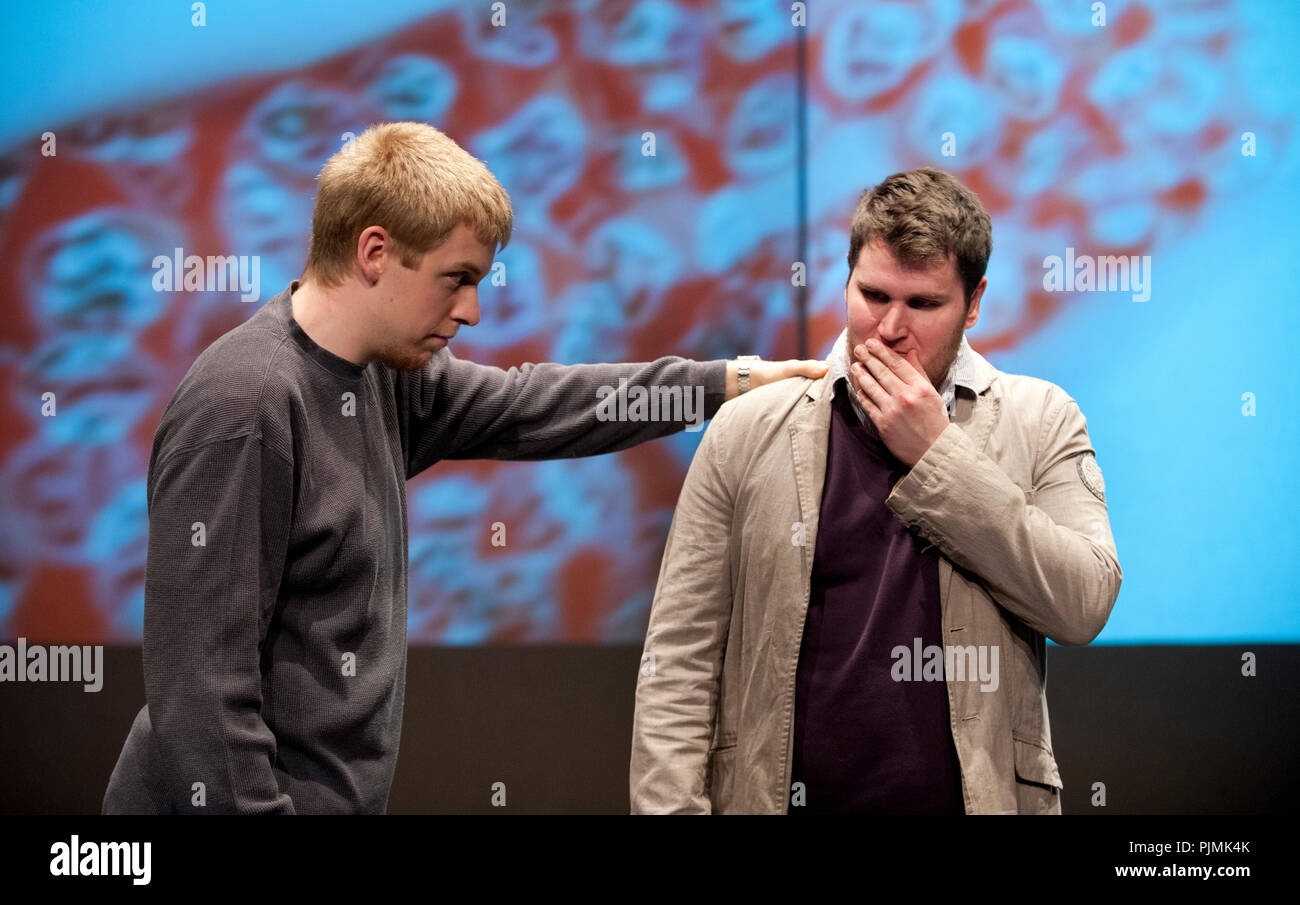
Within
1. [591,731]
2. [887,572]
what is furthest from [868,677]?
[591,731]

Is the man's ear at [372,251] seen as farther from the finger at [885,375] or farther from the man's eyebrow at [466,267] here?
the finger at [885,375]

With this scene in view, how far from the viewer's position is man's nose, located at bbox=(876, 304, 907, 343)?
1643 millimetres

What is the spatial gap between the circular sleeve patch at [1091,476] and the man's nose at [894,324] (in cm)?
34

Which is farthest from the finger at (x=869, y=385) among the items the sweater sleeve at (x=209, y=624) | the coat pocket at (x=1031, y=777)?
the sweater sleeve at (x=209, y=624)

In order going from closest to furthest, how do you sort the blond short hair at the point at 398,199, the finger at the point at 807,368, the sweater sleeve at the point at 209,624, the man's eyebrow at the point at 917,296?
1. the sweater sleeve at the point at 209,624
2. the blond short hair at the point at 398,199
3. the man's eyebrow at the point at 917,296
4. the finger at the point at 807,368

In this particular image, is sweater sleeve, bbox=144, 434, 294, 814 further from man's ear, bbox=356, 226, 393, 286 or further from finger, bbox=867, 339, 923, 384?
finger, bbox=867, 339, 923, 384

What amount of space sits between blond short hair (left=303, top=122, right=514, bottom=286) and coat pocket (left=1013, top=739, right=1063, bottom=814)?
1083 mm

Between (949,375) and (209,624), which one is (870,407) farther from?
(209,624)

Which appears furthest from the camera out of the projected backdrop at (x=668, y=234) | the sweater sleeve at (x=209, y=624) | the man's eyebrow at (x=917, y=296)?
the projected backdrop at (x=668, y=234)

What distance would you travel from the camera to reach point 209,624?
4.56ft

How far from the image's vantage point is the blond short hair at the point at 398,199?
154cm
